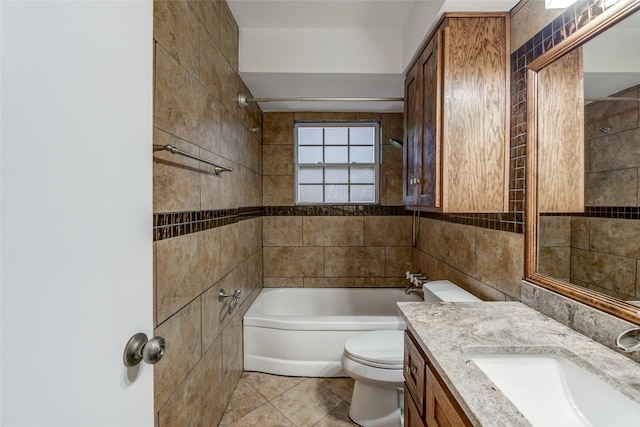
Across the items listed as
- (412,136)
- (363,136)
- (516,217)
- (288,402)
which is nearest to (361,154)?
(363,136)

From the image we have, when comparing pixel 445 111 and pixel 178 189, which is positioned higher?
pixel 445 111

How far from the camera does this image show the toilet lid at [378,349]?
1.63 metres

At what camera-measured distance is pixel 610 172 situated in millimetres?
899

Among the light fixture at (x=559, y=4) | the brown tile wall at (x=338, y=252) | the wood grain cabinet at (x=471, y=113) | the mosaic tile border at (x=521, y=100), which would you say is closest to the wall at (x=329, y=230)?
the brown tile wall at (x=338, y=252)

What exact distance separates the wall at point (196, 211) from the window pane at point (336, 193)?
1134mm

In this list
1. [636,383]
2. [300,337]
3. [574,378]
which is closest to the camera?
[636,383]

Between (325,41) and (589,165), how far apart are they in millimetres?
1752

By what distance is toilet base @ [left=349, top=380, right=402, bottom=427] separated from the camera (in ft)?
5.57
